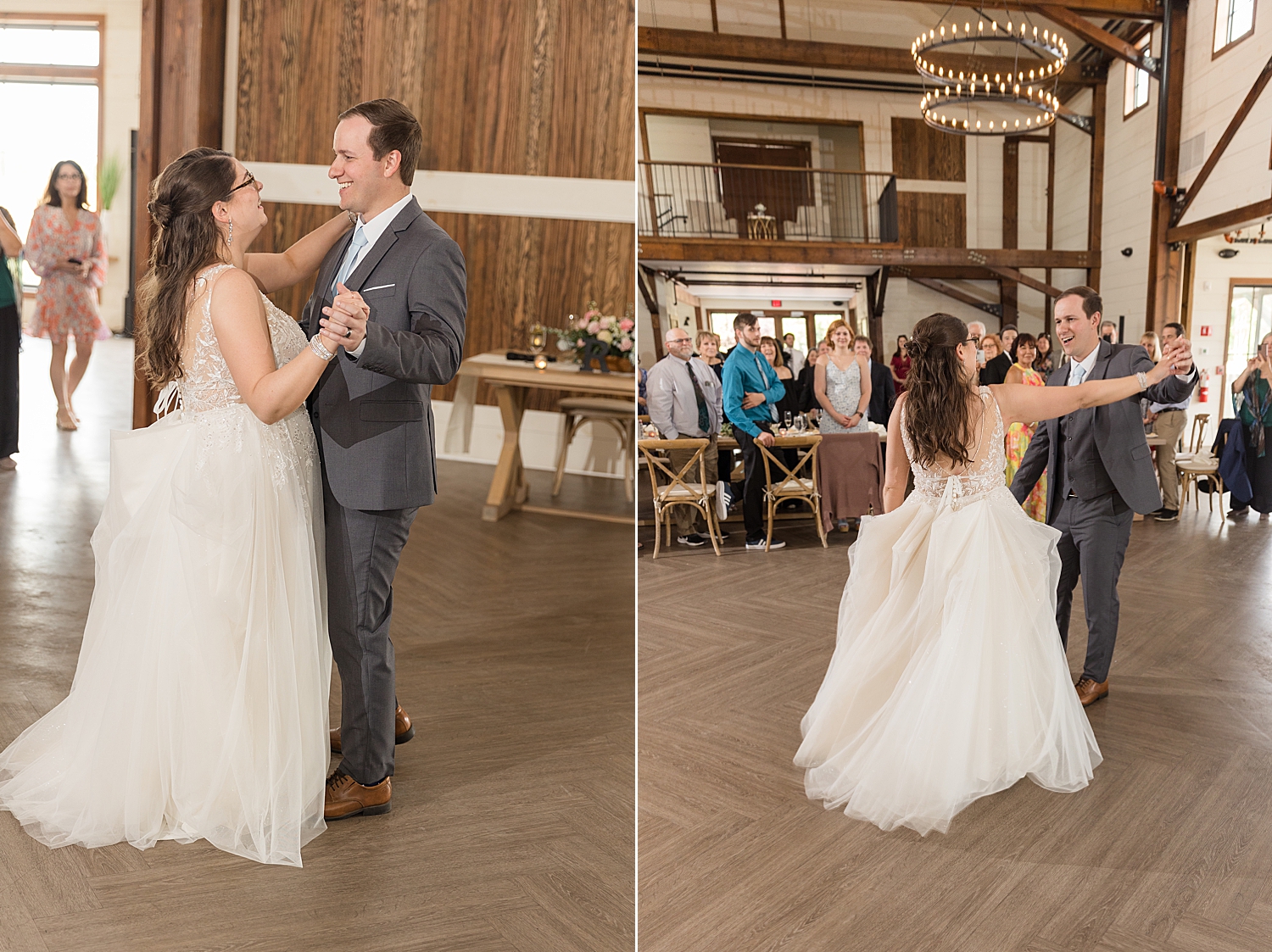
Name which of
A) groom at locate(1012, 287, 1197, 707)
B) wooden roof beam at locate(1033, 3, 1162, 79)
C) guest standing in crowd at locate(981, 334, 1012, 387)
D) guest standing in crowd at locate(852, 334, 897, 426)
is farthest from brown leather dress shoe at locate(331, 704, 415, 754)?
wooden roof beam at locate(1033, 3, 1162, 79)

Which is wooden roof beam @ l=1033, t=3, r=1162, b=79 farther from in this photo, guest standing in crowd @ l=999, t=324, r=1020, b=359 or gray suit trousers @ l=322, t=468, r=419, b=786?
gray suit trousers @ l=322, t=468, r=419, b=786

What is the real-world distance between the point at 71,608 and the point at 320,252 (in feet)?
7.11

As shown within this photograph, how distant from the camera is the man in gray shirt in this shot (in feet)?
16.3

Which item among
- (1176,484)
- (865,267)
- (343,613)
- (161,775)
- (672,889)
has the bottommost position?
(672,889)

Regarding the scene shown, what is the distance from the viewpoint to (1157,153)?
380cm

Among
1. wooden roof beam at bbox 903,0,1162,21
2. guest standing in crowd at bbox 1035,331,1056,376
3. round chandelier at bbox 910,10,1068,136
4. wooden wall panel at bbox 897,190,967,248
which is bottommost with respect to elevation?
guest standing in crowd at bbox 1035,331,1056,376

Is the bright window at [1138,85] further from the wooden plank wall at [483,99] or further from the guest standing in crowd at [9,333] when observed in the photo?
the guest standing in crowd at [9,333]

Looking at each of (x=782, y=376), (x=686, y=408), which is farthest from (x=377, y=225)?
(x=782, y=376)

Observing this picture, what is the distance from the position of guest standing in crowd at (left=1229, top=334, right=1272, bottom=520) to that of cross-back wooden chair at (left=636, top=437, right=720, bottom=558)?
238 cm

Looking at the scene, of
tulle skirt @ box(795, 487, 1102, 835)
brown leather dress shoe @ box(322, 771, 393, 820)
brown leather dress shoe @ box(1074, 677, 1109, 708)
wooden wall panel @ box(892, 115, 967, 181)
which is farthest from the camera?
wooden wall panel @ box(892, 115, 967, 181)

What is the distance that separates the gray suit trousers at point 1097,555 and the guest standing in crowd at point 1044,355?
480 millimetres

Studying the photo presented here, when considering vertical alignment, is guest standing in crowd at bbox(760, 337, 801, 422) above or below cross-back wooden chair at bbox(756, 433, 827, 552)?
above

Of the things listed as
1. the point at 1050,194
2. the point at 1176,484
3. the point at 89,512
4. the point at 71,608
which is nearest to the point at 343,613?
the point at 71,608

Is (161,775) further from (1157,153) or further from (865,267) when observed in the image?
(1157,153)
